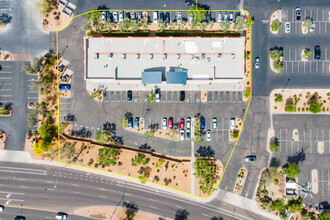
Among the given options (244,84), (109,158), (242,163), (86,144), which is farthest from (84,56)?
(242,163)

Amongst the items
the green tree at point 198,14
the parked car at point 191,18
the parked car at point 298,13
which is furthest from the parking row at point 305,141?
the parked car at point 191,18

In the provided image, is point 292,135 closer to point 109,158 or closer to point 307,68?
point 307,68

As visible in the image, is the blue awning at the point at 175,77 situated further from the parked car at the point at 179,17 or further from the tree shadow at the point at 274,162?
the tree shadow at the point at 274,162

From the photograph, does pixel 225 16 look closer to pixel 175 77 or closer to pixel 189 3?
pixel 189 3

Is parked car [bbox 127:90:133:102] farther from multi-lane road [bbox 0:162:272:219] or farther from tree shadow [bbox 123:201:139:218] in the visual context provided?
tree shadow [bbox 123:201:139:218]

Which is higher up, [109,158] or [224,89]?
[224,89]

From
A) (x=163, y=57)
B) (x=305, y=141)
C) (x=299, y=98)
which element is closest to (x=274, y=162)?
(x=305, y=141)

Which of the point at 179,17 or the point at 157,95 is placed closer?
the point at 157,95
